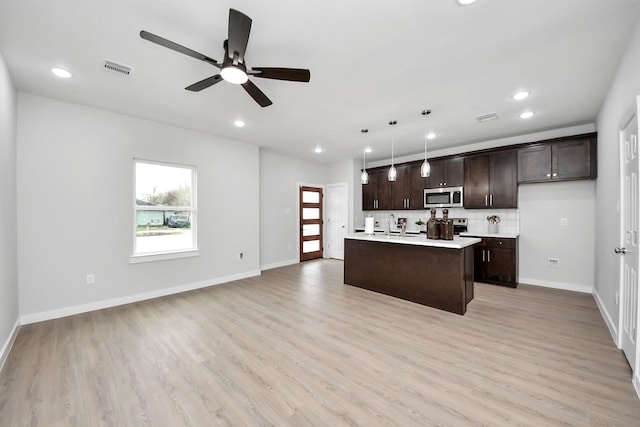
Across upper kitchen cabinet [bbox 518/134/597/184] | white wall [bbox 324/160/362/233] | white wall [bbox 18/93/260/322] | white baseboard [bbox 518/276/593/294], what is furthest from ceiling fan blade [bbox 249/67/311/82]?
white baseboard [bbox 518/276/593/294]

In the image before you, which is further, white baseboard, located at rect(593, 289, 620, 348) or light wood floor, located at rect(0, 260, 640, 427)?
white baseboard, located at rect(593, 289, 620, 348)

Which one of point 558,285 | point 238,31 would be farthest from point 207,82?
point 558,285

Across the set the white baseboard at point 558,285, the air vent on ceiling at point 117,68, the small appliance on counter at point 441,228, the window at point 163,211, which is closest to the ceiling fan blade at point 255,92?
the air vent on ceiling at point 117,68

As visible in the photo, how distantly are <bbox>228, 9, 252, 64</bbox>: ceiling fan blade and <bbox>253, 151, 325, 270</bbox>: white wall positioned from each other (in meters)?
3.78

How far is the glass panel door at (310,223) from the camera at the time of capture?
6727mm

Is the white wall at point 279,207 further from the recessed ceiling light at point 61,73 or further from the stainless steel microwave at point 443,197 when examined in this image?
the recessed ceiling light at point 61,73

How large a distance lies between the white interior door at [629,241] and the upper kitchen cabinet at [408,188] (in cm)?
337

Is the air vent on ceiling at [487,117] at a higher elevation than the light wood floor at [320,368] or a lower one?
higher

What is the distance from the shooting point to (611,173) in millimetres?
2832

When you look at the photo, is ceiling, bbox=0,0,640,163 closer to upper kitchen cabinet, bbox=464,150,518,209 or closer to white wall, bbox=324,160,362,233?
upper kitchen cabinet, bbox=464,150,518,209

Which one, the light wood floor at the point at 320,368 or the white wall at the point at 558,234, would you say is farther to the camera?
the white wall at the point at 558,234

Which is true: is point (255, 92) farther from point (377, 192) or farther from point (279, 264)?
point (377, 192)

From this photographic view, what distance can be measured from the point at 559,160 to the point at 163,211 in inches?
251

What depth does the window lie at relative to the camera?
390 centimetres
